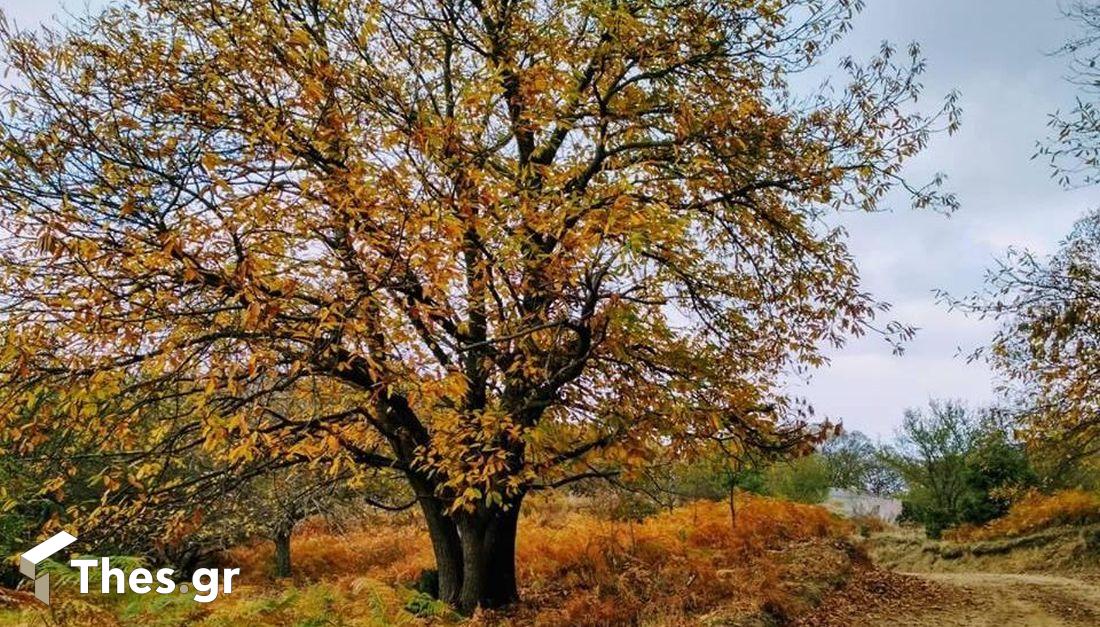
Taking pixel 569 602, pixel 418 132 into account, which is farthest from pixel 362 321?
pixel 569 602

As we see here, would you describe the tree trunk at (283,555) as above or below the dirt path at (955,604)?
above

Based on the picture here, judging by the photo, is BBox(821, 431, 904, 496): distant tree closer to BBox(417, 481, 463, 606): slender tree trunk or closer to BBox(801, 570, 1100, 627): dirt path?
BBox(801, 570, 1100, 627): dirt path

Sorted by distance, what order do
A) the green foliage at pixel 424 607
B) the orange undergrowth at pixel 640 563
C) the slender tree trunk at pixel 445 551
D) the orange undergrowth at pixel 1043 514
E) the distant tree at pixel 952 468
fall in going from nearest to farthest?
the green foliage at pixel 424 607, the orange undergrowth at pixel 640 563, the slender tree trunk at pixel 445 551, the orange undergrowth at pixel 1043 514, the distant tree at pixel 952 468

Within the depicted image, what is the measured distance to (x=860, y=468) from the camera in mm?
52906

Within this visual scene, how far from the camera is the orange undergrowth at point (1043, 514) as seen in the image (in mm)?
20266

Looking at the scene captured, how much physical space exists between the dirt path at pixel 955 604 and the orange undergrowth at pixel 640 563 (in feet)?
3.47

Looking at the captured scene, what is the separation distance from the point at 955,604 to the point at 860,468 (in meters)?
45.1

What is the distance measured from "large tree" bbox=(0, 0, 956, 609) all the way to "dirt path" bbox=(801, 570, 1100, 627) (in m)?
4.02

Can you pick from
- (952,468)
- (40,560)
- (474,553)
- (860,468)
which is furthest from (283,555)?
(860,468)

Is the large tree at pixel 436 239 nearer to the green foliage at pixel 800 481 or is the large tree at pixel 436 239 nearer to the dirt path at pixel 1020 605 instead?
the dirt path at pixel 1020 605

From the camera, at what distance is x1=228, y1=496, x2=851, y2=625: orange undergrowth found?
930 centimetres

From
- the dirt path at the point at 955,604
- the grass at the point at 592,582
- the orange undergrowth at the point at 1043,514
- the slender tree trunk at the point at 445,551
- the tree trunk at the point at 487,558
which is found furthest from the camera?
the orange undergrowth at the point at 1043,514

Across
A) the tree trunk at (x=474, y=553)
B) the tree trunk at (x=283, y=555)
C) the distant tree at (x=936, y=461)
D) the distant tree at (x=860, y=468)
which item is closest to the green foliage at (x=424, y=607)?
the tree trunk at (x=474, y=553)

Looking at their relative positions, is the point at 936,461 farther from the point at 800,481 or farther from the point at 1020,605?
the point at 1020,605
